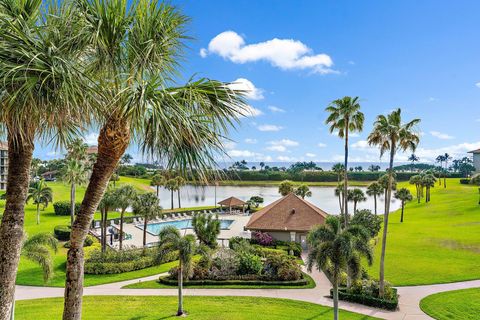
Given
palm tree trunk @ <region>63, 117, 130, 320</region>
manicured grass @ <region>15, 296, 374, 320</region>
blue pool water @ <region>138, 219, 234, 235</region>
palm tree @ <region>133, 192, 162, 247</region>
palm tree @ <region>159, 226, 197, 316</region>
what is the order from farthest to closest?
blue pool water @ <region>138, 219, 234, 235</region>, palm tree @ <region>133, 192, 162, 247</region>, palm tree @ <region>159, 226, 197, 316</region>, manicured grass @ <region>15, 296, 374, 320</region>, palm tree trunk @ <region>63, 117, 130, 320</region>

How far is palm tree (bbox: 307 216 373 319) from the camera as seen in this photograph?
581 inches

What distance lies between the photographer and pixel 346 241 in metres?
14.7

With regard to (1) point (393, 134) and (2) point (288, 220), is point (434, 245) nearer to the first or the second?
(2) point (288, 220)

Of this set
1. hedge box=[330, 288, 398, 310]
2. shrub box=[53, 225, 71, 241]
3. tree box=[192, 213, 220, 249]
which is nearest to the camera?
hedge box=[330, 288, 398, 310]

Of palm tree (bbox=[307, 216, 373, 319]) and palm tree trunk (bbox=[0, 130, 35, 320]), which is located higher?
palm tree trunk (bbox=[0, 130, 35, 320])

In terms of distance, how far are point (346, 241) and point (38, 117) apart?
1311 centimetres

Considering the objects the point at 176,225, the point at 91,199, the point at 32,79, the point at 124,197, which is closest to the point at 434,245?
the point at 124,197

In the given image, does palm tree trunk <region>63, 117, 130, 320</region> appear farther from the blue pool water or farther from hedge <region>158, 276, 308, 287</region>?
the blue pool water

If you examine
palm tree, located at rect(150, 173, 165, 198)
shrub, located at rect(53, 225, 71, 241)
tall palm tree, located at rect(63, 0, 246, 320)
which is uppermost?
tall palm tree, located at rect(63, 0, 246, 320)

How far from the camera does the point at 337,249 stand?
14.9 metres

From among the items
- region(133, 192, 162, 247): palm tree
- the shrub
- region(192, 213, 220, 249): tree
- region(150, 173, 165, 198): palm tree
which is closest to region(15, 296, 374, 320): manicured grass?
region(150, 173, 165, 198): palm tree

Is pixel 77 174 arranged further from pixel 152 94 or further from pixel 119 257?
pixel 152 94

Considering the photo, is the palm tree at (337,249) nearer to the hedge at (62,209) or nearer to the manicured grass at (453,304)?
the manicured grass at (453,304)

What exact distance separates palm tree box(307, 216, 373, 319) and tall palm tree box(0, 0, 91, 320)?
12228 millimetres
